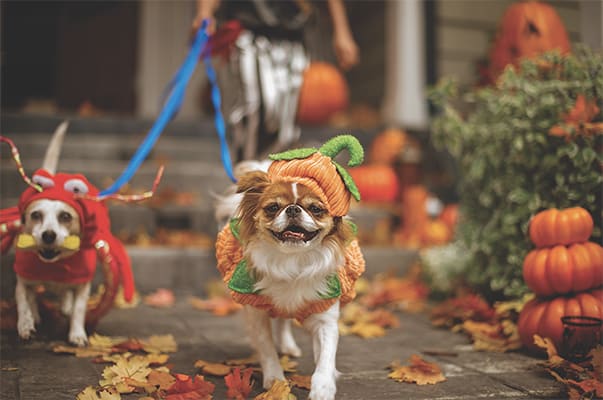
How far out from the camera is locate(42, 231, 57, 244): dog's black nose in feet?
7.80

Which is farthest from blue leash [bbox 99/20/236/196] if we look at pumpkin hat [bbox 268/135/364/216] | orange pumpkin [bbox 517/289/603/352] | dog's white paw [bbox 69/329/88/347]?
orange pumpkin [bbox 517/289/603/352]

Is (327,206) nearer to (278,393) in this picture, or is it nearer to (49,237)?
(278,393)

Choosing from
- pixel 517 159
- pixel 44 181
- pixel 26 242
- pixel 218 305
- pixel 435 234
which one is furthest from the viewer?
pixel 435 234

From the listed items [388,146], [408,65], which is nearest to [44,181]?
[388,146]

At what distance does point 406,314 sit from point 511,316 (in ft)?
2.58

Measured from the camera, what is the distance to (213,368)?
7.39 ft

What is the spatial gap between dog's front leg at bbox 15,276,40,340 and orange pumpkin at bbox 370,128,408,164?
375 centimetres

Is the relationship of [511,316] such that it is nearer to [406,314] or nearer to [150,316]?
[406,314]

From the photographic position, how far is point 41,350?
2.47 metres

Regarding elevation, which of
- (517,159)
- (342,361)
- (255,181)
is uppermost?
(517,159)

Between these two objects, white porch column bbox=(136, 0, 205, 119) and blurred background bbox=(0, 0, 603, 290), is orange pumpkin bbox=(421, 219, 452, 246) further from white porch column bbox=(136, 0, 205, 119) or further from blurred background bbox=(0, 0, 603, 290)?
white porch column bbox=(136, 0, 205, 119)

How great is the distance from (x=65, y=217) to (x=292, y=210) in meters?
1.13

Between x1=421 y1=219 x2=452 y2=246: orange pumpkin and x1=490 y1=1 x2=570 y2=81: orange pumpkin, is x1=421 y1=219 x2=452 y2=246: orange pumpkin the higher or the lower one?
the lower one

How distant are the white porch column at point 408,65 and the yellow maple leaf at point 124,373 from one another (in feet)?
17.8
